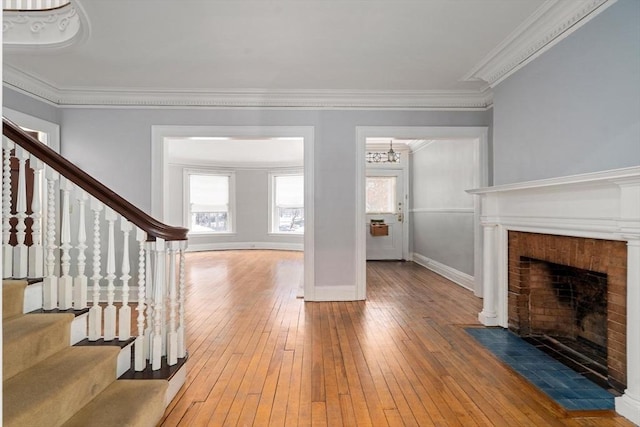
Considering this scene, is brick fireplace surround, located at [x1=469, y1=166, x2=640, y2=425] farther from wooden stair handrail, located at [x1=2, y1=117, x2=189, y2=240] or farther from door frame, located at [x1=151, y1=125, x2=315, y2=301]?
wooden stair handrail, located at [x1=2, y1=117, x2=189, y2=240]

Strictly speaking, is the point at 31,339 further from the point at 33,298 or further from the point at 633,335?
the point at 633,335

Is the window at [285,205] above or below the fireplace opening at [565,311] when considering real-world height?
above

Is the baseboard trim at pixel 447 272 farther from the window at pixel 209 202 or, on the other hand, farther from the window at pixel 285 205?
the window at pixel 209 202

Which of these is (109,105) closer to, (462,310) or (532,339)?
(462,310)

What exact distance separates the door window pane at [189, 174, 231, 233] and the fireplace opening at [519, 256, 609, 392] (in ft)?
25.2

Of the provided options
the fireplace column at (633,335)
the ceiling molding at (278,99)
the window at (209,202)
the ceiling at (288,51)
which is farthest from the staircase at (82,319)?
the window at (209,202)

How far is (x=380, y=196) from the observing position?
7633 millimetres

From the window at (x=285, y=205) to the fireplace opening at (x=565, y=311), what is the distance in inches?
269

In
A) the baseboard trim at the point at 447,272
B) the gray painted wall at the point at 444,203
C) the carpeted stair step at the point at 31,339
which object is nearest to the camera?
the carpeted stair step at the point at 31,339

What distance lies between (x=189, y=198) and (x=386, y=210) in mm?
4930

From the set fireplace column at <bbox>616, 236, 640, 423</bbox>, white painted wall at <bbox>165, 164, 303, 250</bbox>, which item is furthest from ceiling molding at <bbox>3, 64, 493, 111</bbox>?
white painted wall at <bbox>165, 164, 303, 250</bbox>

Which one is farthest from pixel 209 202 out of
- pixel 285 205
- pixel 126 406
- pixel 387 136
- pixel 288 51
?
pixel 126 406

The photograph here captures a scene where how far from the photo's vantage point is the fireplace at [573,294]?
2221mm

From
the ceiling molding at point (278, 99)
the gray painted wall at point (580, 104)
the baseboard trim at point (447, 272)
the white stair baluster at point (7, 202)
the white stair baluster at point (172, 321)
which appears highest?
the ceiling molding at point (278, 99)
